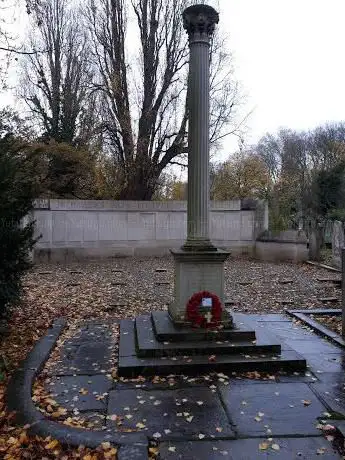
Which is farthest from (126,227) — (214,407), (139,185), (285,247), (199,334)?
(214,407)

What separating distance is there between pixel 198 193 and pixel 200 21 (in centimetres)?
244

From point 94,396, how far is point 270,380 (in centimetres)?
193

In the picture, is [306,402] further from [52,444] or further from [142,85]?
[142,85]

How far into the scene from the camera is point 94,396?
4289mm

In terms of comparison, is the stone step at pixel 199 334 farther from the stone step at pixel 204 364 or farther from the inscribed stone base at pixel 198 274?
the stone step at pixel 204 364

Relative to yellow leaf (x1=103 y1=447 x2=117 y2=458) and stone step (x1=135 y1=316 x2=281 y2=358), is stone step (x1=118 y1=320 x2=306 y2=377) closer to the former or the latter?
stone step (x1=135 y1=316 x2=281 y2=358)

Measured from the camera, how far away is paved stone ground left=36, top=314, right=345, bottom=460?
3.37 metres

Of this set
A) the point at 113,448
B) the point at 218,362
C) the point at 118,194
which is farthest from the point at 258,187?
the point at 113,448

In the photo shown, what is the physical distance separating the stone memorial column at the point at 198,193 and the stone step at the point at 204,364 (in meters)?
0.85

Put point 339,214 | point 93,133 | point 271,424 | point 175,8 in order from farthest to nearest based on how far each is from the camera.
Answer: point 339,214 < point 93,133 < point 175,8 < point 271,424

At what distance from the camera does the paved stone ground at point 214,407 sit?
11.0ft

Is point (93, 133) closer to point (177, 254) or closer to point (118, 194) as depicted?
point (118, 194)

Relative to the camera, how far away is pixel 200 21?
6.02 m

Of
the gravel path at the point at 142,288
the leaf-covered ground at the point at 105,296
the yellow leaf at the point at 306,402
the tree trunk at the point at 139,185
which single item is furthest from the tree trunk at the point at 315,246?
the yellow leaf at the point at 306,402
